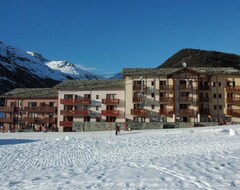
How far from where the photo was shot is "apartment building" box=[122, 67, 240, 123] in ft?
149

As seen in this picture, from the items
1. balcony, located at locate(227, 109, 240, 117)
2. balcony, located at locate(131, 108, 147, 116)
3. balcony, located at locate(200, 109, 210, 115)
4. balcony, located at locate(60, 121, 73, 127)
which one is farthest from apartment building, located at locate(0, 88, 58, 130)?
balcony, located at locate(227, 109, 240, 117)

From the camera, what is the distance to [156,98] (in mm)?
46094

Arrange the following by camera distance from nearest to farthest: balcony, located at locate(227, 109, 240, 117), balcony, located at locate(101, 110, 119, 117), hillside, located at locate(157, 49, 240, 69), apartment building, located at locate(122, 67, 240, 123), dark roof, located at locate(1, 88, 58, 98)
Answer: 1. apartment building, located at locate(122, 67, 240, 123)
2. balcony, located at locate(227, 109, 240, 117)
3. balcony, located at locate(101, 110, 119, 117)
4. dark roof, located at locate(1, 88, 58, 98)
5. hillside, located at locate(157, 49, 240, 69)

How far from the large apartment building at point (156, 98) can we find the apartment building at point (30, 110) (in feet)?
9.95

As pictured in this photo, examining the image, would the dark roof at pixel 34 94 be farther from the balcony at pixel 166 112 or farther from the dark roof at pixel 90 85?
the balcony at pixel 166 112

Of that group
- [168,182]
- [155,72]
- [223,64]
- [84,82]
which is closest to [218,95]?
[155,72]

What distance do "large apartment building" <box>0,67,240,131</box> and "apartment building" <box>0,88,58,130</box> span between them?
9.95 feet

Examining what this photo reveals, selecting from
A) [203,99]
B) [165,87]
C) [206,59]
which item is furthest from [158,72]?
[206,59]

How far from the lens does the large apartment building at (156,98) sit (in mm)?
45562

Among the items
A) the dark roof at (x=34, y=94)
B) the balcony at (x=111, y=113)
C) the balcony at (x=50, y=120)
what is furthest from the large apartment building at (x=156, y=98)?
the dark roof at (x=34, y=94)

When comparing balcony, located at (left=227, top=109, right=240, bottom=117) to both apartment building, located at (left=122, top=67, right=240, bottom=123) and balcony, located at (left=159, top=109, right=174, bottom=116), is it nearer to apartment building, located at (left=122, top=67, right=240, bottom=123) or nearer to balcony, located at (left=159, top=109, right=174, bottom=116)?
apartment building, located at (left=122, top=67, right=240, bottom=123)

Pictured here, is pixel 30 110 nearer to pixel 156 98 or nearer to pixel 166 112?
pixel 156 98

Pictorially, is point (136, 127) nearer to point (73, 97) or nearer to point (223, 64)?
point (73, 97)

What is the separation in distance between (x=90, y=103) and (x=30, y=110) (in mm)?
13374
